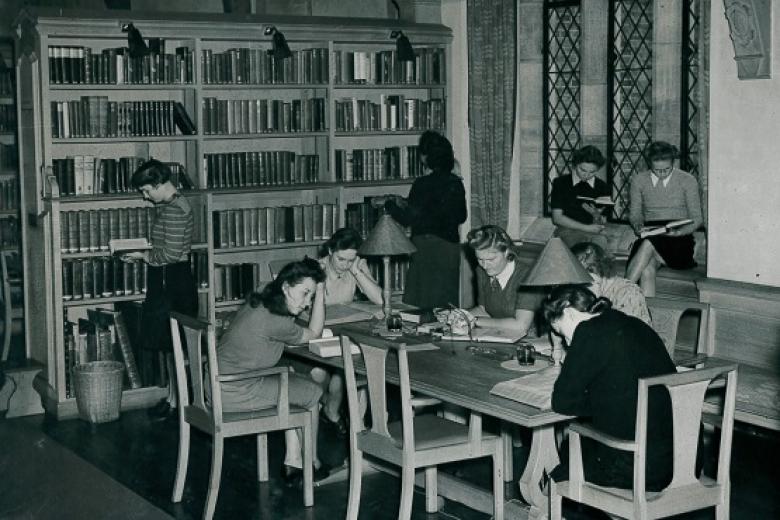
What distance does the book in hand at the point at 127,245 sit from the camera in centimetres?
722

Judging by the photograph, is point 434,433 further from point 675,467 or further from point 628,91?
point 628,91

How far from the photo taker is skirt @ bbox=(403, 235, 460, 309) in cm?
788

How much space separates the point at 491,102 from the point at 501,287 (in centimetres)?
303

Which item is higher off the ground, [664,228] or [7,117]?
[7,117]

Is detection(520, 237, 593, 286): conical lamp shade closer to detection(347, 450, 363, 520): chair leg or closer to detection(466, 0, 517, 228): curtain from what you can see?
detection(347, 450, 363, 520): chair leg

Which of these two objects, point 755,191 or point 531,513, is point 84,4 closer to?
point 755,191

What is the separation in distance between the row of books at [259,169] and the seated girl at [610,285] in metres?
3.17

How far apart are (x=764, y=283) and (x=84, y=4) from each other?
6.25 meters

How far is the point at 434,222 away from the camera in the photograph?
7867 mm

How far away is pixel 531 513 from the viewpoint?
191 inches

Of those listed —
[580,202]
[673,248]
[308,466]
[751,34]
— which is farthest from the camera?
[580,202]

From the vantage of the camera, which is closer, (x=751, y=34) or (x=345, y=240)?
(x=345, y=240)

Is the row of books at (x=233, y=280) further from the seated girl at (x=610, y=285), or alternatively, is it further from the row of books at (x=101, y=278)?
the seated girl at (x=610, y=285)

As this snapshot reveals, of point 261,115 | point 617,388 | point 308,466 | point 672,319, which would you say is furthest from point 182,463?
point 261,115
